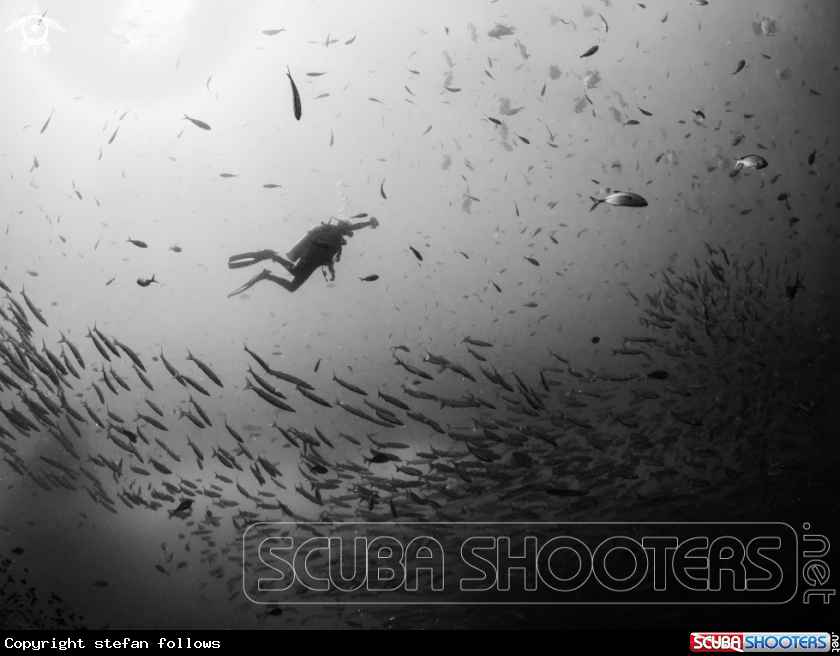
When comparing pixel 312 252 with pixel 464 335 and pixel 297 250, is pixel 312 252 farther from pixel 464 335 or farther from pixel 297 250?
pixel 464 335

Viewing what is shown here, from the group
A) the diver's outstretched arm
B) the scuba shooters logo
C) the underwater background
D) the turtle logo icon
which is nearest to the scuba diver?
the diver's outstretched arm

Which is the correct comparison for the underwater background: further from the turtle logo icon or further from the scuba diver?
the scuba diver

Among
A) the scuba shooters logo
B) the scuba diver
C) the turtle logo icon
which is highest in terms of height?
the turtle logo icon

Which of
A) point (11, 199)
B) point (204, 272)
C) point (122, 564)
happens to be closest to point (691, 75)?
point (122, 564)

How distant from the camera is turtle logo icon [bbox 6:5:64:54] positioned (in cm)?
654

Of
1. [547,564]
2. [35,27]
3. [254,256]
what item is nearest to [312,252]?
[254,256]

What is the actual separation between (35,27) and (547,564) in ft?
35.3

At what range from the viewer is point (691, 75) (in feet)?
30.9

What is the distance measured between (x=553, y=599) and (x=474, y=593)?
3.83ft

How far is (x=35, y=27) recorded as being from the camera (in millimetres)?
6887

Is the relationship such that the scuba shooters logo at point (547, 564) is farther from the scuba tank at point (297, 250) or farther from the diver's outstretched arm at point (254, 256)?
the scuba tank at point (297, 250)

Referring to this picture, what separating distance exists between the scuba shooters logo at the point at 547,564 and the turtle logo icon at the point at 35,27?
7434 mm

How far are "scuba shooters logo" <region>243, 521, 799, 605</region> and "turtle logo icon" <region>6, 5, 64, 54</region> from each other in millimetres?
7434

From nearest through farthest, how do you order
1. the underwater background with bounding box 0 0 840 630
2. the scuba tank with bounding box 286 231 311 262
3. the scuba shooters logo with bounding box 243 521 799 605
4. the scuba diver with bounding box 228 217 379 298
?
1. the scuba diver with bounding box 228 217 379 298
2. the scuba tank with bounding box 286 231 311 262
3. the underwater background with bounding box 0 0 840 630
4. the scuba shooters logo with bounding box 243 521 799 605
